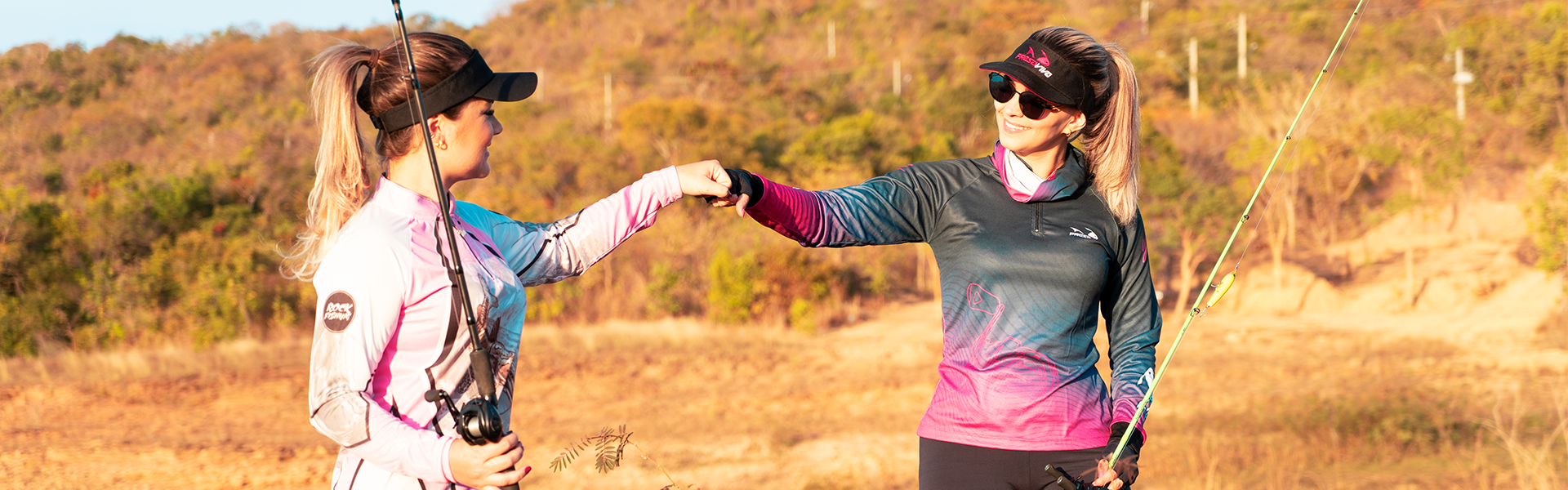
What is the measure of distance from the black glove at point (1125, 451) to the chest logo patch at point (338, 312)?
66.4 inches

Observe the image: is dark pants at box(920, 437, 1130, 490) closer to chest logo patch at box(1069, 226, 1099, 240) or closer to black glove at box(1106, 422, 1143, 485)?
black glove at box(1106, 422, 1143, 485)

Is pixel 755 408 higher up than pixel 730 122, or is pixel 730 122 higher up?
pixel 730 122

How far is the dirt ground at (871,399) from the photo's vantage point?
8.50m

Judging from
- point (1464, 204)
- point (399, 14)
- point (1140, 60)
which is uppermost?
point (1140, 60)

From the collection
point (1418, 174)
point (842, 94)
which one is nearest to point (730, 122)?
point (842, 94)

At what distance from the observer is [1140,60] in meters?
32.8

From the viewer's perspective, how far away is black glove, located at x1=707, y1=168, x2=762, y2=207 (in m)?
2.20

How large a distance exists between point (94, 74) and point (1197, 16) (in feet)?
139

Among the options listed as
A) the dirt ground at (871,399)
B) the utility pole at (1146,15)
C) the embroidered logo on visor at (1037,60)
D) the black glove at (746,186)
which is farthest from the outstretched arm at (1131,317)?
the utility pole at (1146,15)

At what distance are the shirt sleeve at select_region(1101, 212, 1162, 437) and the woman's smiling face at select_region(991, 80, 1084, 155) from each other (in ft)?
0.99

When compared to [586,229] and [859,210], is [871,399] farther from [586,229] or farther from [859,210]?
[586,229]

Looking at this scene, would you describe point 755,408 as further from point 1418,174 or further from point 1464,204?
point 1464,204

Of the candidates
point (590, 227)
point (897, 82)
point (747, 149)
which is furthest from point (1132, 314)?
point (897, 82)

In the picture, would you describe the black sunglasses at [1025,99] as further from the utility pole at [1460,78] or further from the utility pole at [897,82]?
the utility pole at [897,82]
